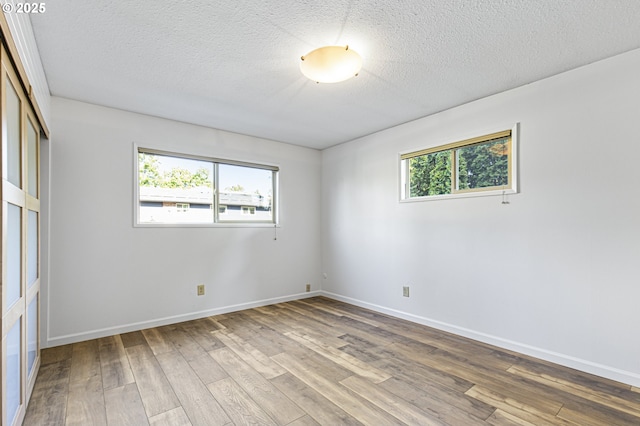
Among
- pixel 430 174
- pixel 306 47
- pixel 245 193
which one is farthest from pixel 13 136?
pixel 430 174

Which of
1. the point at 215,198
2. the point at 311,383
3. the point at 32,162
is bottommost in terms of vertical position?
the point at 311,383

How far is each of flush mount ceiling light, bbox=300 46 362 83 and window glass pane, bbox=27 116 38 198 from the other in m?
1.99

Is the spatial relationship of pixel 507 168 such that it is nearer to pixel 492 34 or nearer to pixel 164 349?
pixel 492 34

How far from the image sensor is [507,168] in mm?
2939

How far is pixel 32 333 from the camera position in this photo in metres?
2.28

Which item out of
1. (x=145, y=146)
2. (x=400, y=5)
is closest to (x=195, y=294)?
(x=145, y=146)

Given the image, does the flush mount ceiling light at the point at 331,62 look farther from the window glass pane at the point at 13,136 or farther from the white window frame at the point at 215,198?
the white window frame at the point at 215,198

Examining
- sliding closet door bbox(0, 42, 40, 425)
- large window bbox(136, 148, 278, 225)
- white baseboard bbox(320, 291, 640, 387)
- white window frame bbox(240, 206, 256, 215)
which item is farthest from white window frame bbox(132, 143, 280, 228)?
white baseboard bbox(320, 291, 640, 387)

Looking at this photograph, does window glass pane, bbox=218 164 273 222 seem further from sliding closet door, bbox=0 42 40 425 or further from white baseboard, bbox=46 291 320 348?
sliding closet door, bbox=0 42 40 425

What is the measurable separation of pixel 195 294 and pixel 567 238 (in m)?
3.79

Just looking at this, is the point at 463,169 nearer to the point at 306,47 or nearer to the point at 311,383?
the point at 306,47

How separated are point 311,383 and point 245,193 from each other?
9.07 feet

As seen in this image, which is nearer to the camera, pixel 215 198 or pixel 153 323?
pixel 153 323

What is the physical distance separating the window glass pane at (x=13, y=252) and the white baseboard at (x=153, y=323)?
1.55 m
